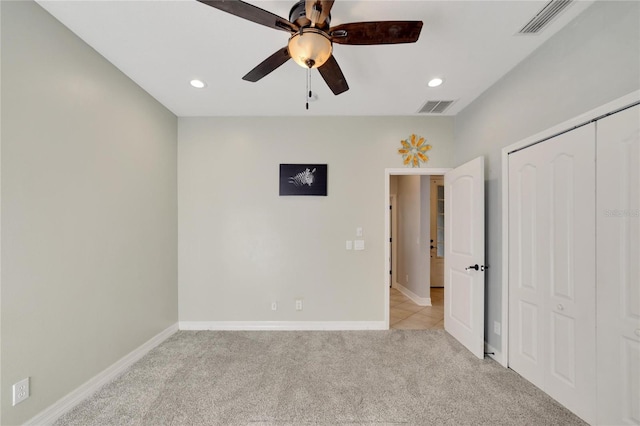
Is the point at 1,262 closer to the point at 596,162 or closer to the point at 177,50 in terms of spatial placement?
the point at 177,50

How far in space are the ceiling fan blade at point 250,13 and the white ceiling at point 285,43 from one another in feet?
1.05

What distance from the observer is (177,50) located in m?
2.07

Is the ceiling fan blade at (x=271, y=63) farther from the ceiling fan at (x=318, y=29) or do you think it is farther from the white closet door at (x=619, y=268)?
the white closet door at (x=619, y=268)

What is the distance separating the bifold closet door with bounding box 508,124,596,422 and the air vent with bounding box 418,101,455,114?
3.30ft

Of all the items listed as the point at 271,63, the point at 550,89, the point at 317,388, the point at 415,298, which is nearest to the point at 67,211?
the point at 271,63

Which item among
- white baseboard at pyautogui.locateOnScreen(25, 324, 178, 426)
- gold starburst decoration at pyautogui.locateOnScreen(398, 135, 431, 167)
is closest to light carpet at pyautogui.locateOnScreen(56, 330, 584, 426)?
white baseboard at pyautogui.locateOnScreen(25, 324, 178, 426)

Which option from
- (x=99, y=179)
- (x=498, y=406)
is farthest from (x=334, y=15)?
(x=498, y=406)

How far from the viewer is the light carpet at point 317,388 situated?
1.81 m

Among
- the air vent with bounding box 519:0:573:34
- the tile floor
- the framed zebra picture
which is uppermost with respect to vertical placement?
the air vent with bounding box 519:0:573:34

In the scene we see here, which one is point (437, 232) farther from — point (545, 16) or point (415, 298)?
point (545, 16)

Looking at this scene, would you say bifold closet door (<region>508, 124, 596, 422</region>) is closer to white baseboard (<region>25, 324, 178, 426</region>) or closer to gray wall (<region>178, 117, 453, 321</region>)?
gray wall (<region>178, 117, 453, 321</region>)

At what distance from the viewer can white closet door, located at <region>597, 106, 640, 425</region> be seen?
1471mm

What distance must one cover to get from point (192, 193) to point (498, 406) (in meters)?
3.70

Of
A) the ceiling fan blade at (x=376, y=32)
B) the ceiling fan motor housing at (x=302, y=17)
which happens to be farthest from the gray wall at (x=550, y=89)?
the ceiling fan motor housing at (x=302, y=17)
